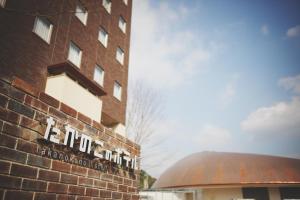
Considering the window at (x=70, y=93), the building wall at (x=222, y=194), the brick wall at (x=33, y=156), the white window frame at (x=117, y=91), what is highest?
the white window frame at (x=117, y=91)

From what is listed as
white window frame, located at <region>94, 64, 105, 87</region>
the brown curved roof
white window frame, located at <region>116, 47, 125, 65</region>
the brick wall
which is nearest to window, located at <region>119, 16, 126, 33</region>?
white window frame, located at <region>116, 47, 125, 65</region>

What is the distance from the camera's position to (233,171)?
19297 mm

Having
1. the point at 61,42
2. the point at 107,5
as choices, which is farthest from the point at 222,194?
the point at 107,5

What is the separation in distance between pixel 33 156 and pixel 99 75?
45.4 feet

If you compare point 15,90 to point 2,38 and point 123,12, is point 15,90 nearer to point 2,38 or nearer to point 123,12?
point 2,38

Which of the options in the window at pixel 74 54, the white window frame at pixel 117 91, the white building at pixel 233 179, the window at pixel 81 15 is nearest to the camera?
the window at pixel 74 54

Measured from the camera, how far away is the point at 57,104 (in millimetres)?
2898

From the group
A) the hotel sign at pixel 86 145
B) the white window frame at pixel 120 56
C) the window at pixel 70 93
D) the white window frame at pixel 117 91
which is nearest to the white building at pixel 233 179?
the white window frame at pixel 117 91

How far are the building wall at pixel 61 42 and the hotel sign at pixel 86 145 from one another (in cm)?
291

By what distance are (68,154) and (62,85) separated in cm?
838

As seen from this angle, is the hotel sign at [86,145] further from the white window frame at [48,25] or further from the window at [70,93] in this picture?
the white window frame at [48,25]

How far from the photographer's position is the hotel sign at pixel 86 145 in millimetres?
2676

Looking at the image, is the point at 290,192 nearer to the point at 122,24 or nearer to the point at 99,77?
the point at 99,77

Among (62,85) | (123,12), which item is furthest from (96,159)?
(123,12)
